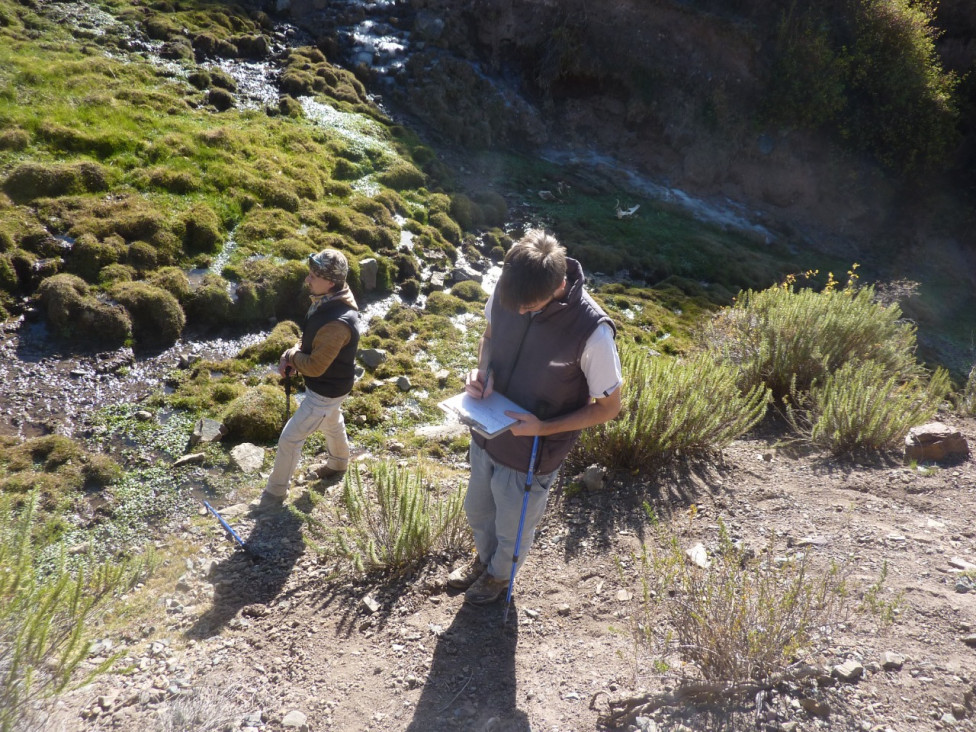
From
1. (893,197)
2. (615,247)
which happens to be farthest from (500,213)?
(893,197)

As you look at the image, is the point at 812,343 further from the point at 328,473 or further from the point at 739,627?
the point at 328,473

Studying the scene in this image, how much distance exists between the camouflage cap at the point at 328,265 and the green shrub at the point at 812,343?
409cm

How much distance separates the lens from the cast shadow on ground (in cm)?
439

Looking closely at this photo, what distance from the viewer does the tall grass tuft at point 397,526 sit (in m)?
4.02

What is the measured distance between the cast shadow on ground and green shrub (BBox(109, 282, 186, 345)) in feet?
16.2

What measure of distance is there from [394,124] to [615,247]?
18.3 ft

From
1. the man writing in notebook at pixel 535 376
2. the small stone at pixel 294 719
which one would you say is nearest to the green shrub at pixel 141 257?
the man writing in notebook at pixel 535 376

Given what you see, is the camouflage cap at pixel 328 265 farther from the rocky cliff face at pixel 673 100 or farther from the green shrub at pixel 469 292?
the rocky cliff face at pixel 673 100

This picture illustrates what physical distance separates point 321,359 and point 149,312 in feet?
13.1

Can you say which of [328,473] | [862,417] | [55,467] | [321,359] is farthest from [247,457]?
[862,417]

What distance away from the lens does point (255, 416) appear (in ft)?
20.9

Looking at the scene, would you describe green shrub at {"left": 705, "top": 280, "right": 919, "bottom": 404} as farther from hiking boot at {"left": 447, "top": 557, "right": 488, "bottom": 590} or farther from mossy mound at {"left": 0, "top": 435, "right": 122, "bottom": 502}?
mossy mound at {"left": 0, "top": 435, "right": 122, "bottom": 502}

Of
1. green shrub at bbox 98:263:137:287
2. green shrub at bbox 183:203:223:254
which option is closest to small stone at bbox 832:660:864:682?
green shrub at bbox 98:263:137:287

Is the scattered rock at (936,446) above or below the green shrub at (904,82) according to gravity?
below
